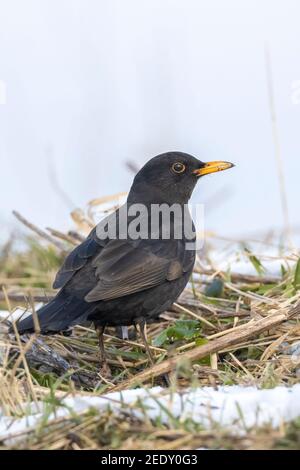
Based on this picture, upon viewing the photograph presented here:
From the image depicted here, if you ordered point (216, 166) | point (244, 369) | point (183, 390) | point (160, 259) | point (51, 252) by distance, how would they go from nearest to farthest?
point (183, 390) < point (244, 369) < point (160, 259) < point (216, 166) < point (51, 252)

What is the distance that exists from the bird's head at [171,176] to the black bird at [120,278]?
0.90 feet

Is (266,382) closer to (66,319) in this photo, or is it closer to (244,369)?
(244,369)

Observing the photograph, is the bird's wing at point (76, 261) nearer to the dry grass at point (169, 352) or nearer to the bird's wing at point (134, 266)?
the bird's wing at point (134, 266)

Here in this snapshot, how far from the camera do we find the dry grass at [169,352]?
3547 millimetres

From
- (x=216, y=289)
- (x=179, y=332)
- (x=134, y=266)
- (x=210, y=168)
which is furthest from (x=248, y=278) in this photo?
(x=134, y=266)

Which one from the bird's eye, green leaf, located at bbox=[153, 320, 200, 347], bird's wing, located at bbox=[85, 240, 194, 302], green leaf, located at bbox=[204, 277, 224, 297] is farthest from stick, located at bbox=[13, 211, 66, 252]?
green leaf, located at bbox=[153, 320, 200, 347]

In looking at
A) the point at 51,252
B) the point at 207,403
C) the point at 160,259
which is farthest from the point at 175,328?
the point at 51,252

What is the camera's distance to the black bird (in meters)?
5.11

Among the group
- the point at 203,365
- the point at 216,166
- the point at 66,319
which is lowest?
the point at 203,365

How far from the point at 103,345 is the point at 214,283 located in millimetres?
1169

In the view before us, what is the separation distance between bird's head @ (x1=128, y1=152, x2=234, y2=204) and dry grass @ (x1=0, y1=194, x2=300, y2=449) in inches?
25.9

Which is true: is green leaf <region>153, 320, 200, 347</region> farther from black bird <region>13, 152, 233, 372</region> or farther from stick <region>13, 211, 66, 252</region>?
stick <region>13, 211, 66, 252</region>

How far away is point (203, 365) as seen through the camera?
5.05 m

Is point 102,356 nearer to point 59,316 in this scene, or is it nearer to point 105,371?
point 105,371
